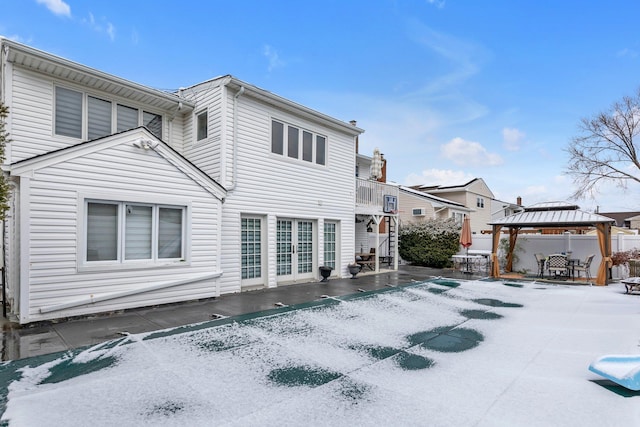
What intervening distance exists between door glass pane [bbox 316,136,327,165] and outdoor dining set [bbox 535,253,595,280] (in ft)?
30.8

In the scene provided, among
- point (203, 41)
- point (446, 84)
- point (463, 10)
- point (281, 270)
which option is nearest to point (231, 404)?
point (281, 270)

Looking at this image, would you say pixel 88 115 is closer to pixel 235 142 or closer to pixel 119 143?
pixel 119 143

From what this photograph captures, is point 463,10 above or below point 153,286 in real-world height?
above

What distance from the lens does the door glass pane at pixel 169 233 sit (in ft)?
24.4

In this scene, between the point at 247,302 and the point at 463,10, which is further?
the point at 463,10

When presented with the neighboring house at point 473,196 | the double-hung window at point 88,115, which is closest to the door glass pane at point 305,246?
the double-hung window at point 88,115

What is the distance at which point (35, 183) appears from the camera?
230 inches

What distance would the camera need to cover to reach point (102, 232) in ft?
21.8

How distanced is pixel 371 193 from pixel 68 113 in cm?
1020

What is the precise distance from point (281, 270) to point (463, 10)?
1091 centimetres

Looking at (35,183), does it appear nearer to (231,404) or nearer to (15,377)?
(15,377)

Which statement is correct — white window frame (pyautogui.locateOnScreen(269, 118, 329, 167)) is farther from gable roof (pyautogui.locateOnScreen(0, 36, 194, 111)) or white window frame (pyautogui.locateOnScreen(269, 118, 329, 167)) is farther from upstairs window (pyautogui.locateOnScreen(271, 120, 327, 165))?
A: gable roof (pyautogui.locateOnScreen(0, 36, 194, 111))

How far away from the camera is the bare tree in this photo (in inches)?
802

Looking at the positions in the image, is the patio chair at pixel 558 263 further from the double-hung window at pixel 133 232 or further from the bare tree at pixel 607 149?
the bare tree at pixel 607 149
